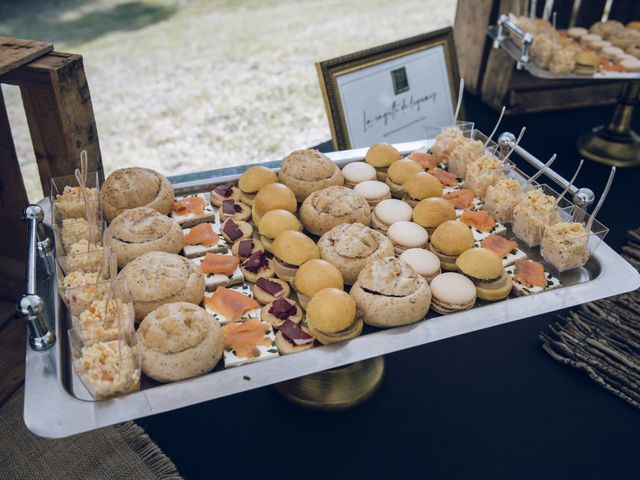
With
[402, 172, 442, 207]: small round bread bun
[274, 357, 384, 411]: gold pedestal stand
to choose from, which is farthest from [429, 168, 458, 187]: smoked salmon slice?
[274, 357, 384, 411]: gold pedestal stand

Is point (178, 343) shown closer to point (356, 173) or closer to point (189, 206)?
point (189, 206)

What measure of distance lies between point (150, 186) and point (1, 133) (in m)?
0.86

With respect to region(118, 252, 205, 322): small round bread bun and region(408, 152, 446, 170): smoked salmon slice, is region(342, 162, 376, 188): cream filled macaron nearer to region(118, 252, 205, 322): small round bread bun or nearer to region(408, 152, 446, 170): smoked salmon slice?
region(408, 152, 446, 170): smoked salmon slice

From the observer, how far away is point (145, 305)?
189 cm

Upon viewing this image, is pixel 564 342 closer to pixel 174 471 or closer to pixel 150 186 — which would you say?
pixel 174 471

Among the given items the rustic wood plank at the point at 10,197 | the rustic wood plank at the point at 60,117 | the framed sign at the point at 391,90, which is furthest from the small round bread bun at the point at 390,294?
the rustic wood plank at the point at 10,197

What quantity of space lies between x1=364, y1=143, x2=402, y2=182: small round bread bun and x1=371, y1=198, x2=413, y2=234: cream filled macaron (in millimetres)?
338

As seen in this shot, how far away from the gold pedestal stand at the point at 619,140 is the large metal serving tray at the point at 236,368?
1.85 m

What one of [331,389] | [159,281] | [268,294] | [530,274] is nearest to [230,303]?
[268,294]

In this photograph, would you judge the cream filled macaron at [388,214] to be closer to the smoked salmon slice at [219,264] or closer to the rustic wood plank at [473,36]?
the smoked salmon slice at [219,264]

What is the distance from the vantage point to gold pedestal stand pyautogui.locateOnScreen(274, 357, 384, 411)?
211 cm

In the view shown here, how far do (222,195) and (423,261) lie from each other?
994mm

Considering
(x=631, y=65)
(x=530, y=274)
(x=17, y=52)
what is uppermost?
(x=17, y=52)

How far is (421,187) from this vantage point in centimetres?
248
